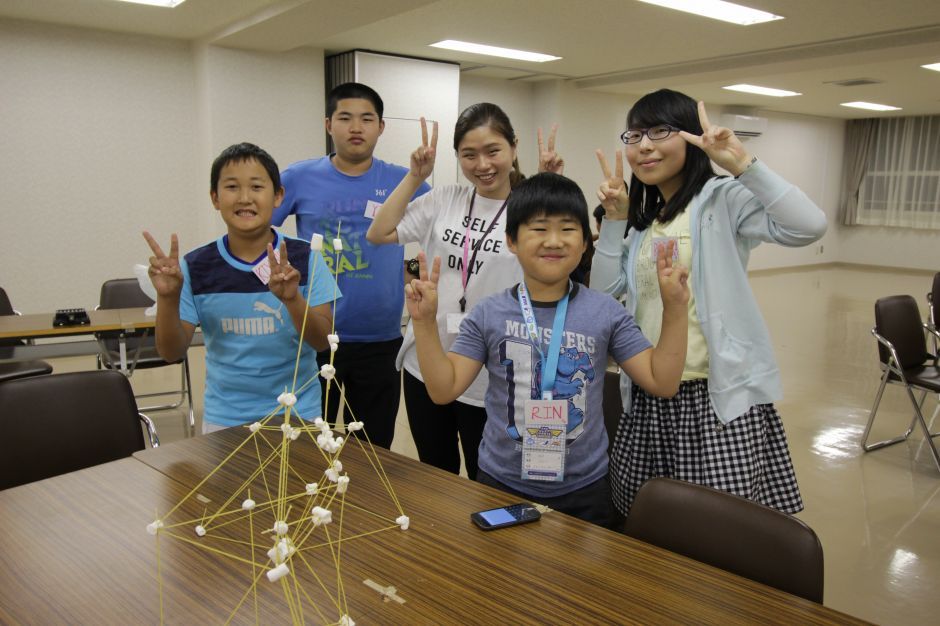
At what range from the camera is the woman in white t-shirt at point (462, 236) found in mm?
2068

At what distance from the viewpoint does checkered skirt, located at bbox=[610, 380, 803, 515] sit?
1.74m

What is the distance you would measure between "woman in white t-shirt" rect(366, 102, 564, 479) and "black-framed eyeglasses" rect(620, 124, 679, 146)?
14.6 inches

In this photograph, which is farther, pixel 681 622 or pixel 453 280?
pixel 453 280

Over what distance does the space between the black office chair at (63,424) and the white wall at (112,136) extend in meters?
4.85

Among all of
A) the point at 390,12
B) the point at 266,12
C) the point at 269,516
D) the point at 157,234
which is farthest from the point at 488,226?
the point at 157,234

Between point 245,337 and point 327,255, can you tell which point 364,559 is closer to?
point 245,337

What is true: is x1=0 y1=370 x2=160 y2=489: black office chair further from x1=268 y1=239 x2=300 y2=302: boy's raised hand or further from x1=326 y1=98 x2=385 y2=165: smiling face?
x1=326 y1=98 x2=385 y2=165: smiling face

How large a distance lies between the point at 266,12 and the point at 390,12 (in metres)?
1.05

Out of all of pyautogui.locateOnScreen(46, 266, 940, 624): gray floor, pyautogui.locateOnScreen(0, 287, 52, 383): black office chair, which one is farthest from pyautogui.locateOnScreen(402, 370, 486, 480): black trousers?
pyautogui.locateOnScreen(0, 287, 52, 383): black office chair

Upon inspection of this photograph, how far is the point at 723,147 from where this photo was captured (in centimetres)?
167

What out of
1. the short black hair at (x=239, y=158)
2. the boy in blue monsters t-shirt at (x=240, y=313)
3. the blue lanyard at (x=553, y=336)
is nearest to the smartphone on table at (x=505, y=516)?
the blue lanyard at (x=553, y=336)

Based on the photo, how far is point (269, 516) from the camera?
140cm

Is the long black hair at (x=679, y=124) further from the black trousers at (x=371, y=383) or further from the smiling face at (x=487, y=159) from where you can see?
the black trousers at (x=371, y=383)

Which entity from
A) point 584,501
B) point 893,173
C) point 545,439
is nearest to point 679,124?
point 545,439
